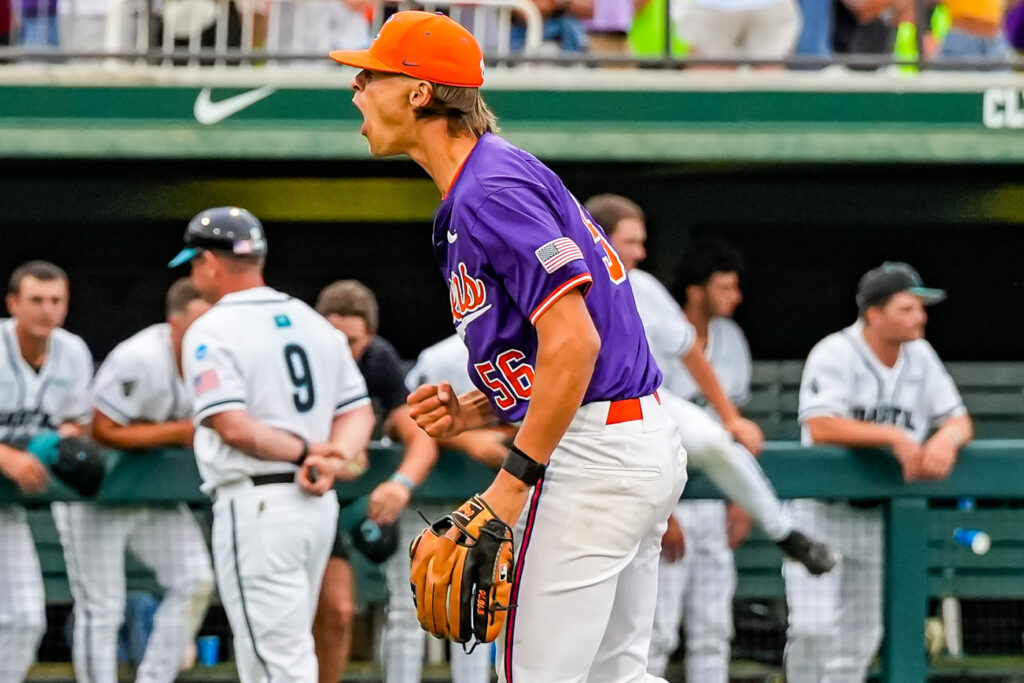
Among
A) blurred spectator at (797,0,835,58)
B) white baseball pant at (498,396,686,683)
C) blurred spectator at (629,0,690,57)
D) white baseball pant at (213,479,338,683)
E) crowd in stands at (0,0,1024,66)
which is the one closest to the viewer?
white baseball pant at (498,396,686,683)

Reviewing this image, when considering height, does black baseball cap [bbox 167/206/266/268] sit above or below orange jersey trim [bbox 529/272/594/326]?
above

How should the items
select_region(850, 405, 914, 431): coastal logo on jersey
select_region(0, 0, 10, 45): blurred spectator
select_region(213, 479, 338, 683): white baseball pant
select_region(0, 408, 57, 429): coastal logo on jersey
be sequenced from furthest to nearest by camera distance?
select_region(0, 0, 10, 45): blurred spectator < select_region(0, 408, 57, 429): coastal logo on jersey < select_region(850, 405, 914, 431): coastal logo on jersey < select_region(213, 479, 338, 683): white baseball pant

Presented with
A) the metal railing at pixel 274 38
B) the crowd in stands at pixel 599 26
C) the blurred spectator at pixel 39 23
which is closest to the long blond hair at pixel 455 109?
the metal railing at pixel 274 38

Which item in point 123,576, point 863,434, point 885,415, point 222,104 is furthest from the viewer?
point 222,104

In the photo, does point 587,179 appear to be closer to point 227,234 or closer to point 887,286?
point 887,286

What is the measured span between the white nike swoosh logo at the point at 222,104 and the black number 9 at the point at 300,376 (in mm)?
3913

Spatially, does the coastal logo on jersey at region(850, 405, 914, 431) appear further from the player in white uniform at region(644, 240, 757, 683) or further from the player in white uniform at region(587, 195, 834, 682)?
the player in white uniform at region(644, 240, 757, 683)

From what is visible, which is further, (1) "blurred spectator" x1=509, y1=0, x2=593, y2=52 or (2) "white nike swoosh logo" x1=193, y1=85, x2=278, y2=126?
(1) "blurred spectator" x1=509, y1=0, x2=593, y2=52

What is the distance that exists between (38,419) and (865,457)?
3.04 metres

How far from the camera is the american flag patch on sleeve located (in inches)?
103

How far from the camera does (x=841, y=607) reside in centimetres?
459

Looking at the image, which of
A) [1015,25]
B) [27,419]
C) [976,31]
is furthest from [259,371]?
[1015,25]

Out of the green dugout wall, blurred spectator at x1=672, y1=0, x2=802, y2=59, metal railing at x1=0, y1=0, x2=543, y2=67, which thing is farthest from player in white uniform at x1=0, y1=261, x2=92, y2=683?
blurred spectator at x1=672, y1=0, x2=802, y2=59

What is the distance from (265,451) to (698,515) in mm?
1417
